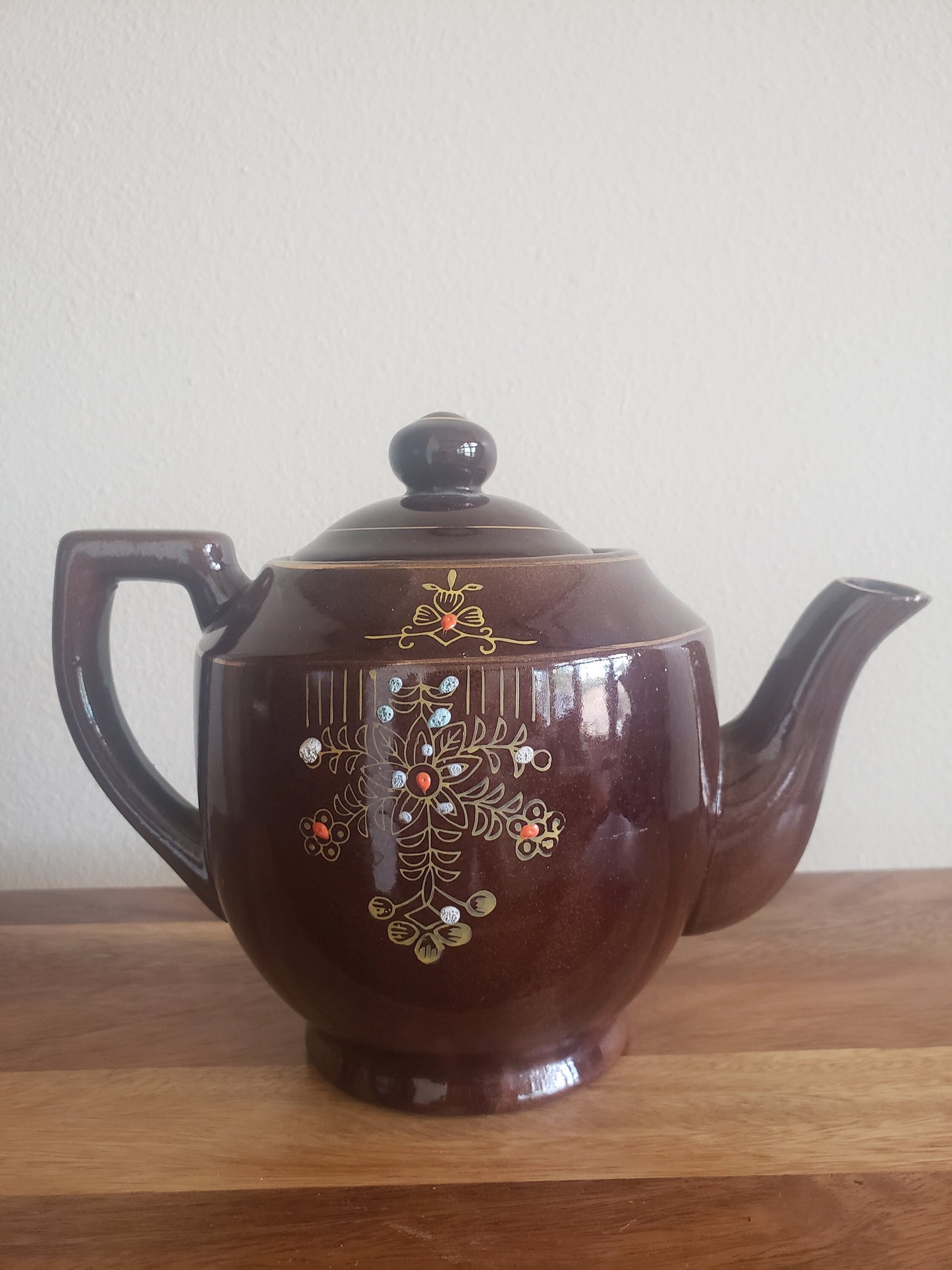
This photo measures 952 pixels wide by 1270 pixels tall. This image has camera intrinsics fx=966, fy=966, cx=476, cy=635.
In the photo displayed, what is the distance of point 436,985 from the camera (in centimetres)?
50

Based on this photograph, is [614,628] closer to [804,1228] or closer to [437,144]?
[804,1228]

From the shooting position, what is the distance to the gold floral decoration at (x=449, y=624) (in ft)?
1.56

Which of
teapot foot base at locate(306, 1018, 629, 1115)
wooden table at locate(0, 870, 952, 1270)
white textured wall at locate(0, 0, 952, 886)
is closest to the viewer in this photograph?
wooden table at locate(0, 870, 952, 1270)

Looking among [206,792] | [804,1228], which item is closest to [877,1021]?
[804,1228]

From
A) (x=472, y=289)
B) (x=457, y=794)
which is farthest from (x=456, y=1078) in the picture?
(x=472, y=289)

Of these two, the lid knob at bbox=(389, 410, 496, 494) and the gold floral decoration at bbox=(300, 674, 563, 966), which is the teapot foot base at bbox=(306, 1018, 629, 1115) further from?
the lid knob at bbox=(389, 410, 496, 494)

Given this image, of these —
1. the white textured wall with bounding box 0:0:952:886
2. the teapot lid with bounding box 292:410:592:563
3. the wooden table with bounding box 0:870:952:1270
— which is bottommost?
the wooden table with bounding box 0:870:952:1270

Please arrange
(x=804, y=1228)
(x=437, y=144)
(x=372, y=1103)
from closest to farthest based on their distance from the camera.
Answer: (x=804, y=1228) < (x=372, y=1103) < (x=437, y=144)

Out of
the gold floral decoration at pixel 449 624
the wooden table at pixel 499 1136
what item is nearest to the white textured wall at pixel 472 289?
the wooden table at pixel 499 1136

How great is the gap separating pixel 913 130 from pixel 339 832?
788 millimetres

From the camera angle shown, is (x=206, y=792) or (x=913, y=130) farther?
(x=913, y=130)

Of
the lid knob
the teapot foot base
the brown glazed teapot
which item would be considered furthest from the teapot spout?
the lid knob

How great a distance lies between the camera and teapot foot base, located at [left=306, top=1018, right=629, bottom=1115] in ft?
1.77

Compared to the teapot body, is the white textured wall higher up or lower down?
higher up
